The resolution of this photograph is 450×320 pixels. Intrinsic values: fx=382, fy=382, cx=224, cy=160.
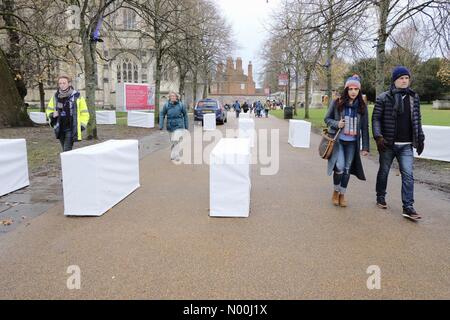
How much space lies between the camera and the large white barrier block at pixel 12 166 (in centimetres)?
668

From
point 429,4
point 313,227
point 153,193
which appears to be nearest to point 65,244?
point 153,193

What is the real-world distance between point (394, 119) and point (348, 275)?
2.81 meters

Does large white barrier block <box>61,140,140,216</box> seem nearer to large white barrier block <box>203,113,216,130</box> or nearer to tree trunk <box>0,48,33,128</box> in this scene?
tree trunk <box>0,48,33,128</box>

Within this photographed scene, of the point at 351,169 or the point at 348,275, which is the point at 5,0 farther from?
the point at 348,275

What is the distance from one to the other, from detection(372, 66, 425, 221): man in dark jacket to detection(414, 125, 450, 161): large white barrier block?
5.76 metres

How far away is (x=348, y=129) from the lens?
585 cm

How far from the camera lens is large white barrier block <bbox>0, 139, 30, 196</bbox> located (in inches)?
263

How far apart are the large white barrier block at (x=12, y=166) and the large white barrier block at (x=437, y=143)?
9.83 m

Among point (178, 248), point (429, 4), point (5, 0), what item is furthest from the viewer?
point (5, 0)

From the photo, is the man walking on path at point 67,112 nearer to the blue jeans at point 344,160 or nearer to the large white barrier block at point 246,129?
the blue jeans at point 344,160

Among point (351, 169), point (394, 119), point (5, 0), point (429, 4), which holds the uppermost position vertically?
point (5, 0)

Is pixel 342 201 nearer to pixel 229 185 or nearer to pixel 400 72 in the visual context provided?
pixel 229 185

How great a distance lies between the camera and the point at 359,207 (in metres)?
6.09

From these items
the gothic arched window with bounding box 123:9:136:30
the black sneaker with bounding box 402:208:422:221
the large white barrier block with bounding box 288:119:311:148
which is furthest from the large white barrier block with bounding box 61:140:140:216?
the gothic arched window with bounding box 123:9:136:30
